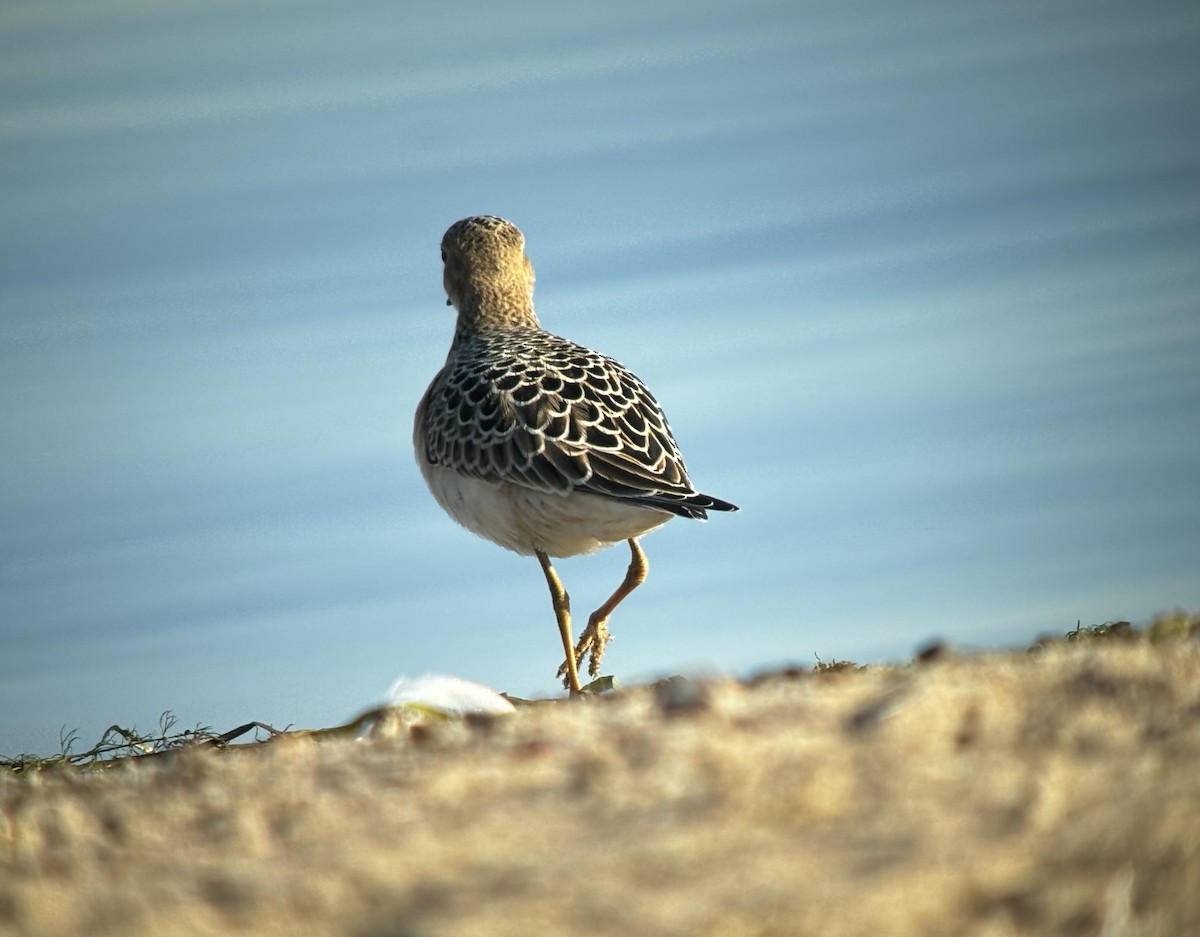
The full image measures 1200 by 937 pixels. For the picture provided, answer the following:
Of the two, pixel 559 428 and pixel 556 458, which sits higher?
pixel 559 428

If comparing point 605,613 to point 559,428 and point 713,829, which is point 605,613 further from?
point 713,829

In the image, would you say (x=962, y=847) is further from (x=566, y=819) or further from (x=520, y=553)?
(x=520, y=553)

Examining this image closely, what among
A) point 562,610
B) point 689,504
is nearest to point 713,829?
point 689,504

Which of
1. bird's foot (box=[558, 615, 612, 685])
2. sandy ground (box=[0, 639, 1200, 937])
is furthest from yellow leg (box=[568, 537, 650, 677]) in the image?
sandy ground (box=[0, 639, 1200, 937])

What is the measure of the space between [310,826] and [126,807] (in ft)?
3.28

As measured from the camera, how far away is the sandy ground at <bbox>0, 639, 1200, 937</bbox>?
10.6 ft

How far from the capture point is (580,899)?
3.20 meters

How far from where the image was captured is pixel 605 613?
10.4 meters

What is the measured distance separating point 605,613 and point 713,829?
6963 mm

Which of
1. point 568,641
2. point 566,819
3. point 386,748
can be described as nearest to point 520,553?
point 568,641

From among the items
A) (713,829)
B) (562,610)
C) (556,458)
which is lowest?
(713,829)

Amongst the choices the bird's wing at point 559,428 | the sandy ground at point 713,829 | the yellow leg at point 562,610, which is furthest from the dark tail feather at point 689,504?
the sandy ground at point 713,829

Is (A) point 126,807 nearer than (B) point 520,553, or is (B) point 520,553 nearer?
(A) point 126,807

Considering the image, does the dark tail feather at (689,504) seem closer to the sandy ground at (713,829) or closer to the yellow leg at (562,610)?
the yellow leg at (562,610)
